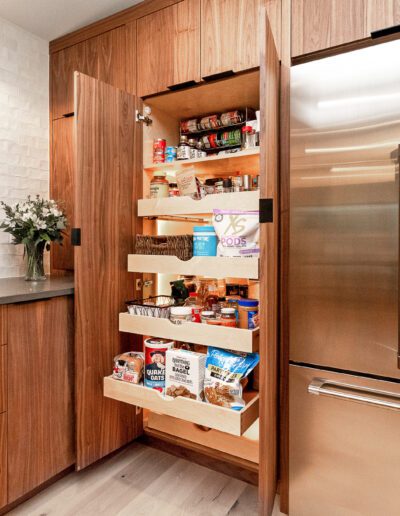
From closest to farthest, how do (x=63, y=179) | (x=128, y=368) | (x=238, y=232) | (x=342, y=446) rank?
1. (x=342, y=446)
2. (x=238, y=232)
3. (x=128, y=368)
4. (x=63, y=179)

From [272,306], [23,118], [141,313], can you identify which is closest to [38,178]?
[23,118]

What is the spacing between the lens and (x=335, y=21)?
141 cm

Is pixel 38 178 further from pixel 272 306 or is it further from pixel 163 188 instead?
pixel 272 306

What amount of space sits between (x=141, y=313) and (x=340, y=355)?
3.00 ft

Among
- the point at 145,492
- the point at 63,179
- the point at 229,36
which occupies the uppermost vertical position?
the point at 229,36

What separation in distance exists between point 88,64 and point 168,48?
0.59 meters

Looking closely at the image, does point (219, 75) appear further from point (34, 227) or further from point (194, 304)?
point (34, 227)

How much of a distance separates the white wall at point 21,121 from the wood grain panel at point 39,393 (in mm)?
753

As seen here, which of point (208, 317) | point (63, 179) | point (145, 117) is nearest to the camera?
point (208, 317)

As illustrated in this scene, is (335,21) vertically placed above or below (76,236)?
above

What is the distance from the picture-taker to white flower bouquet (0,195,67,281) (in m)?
1.95

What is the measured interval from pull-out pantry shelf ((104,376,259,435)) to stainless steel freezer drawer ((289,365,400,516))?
0.22m

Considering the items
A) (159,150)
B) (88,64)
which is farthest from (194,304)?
(88,64)

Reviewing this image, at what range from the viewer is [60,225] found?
2023 mm
